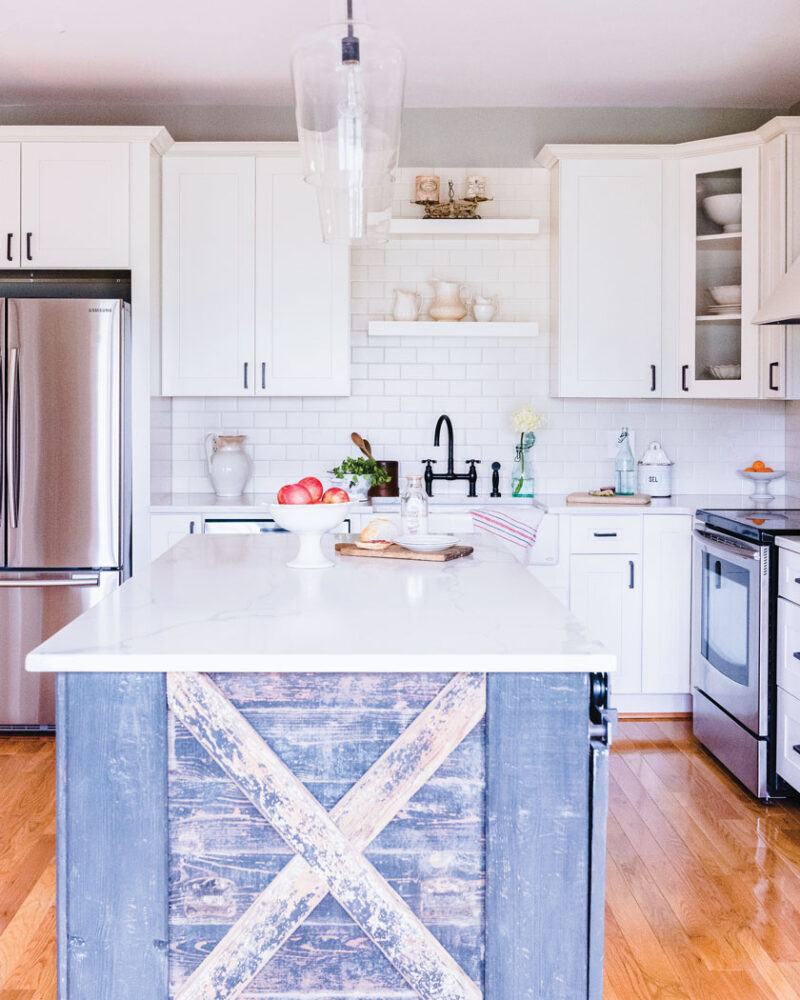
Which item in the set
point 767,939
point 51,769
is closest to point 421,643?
point 767,939

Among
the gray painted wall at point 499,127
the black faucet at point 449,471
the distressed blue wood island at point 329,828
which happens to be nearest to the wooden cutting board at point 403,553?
the distressed blue wood island at point 329,828

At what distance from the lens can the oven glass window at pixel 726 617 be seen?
3.57 m

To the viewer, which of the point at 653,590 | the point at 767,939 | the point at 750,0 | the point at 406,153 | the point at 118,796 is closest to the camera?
the point at 118,796

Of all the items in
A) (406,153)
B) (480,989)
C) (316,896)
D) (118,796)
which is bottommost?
(480,989)

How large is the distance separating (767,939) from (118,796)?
174 centimetres

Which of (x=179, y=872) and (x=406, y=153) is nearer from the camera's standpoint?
(x=179, y=872)

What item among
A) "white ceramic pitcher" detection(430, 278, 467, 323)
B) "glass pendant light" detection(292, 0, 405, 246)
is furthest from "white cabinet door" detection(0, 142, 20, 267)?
"glass pendant light" detection(292, 0, 405, 246)

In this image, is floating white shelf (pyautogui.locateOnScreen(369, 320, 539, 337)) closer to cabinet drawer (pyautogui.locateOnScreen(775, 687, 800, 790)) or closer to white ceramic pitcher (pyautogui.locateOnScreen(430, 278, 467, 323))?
white ceramic pitcher (pyautogui.locateOnScreen(430, 278, 467, 323))

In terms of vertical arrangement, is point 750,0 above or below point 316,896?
above

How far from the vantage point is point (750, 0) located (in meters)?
3.54

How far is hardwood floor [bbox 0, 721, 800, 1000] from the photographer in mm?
2264

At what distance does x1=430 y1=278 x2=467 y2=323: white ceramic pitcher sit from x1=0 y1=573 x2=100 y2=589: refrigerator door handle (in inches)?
79.2

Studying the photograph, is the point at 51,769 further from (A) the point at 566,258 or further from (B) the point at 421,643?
(A) the point at 566,258

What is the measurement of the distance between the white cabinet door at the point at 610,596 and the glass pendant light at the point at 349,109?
2549 millimetres
